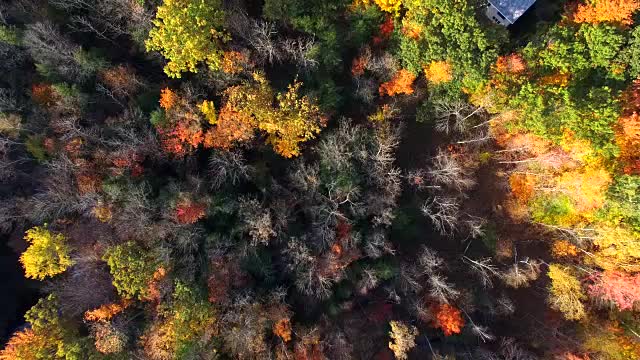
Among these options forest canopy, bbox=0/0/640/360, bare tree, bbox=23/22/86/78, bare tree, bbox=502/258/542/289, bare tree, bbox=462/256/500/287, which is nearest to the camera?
forest canopy, bbox=0/0/640/360

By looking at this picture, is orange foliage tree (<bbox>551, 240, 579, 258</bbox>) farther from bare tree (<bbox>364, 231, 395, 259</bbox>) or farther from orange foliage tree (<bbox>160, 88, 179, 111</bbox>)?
orange foliage tree (<bbox>160, 88, 179, 111</bbox>)

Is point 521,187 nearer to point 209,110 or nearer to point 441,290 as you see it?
point 441,290

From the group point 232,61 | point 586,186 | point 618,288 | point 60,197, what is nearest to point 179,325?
point 60,197

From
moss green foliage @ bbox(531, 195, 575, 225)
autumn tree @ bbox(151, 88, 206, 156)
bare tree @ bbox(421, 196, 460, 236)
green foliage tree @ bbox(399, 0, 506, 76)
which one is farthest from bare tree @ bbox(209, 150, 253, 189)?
moss green foliage @ bbox(531, 195, 575, 225)

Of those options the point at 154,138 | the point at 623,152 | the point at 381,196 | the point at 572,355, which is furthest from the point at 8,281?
the point at 623,152

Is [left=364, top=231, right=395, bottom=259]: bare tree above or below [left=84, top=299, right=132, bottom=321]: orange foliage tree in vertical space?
above

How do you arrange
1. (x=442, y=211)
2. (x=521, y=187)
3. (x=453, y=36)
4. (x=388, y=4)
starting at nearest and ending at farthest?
1. (x=453, y=36)
2. (x=388, y=4)
3. (x=442, y=211)
4. (x=521, y=187)

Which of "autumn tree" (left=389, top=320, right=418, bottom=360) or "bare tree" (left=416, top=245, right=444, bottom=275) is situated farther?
"bare tree" (left=416, top=245, right=444, bottom=275)

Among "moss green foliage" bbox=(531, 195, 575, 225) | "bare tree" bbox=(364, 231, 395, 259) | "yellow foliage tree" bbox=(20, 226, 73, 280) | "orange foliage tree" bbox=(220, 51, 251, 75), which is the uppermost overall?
"moss green foliage" bbox=(531, 195, 575, 225)

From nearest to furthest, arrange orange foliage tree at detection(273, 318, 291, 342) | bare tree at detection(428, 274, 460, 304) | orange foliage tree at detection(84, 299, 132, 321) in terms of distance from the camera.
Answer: orange foliage tree at detection(84, 299, 132, 321), orange foliage tree at detection(273, 318, 291, 342), bare tree at detection(428, 274, 460, 304)
